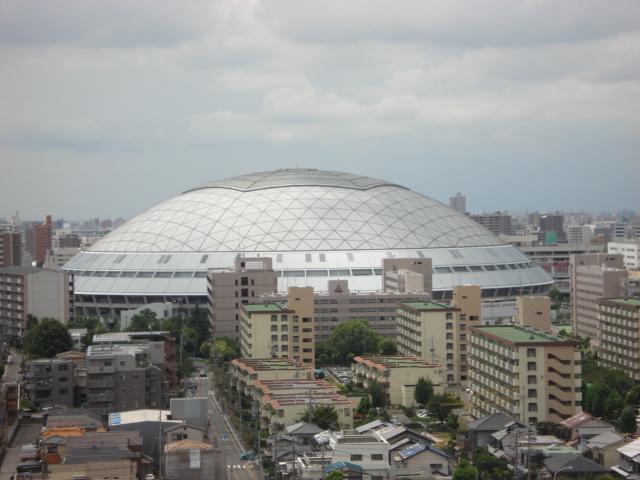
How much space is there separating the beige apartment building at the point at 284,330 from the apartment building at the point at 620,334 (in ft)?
53.4

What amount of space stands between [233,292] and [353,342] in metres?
10.1

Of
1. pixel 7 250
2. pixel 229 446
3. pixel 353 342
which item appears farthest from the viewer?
pixel 7 250

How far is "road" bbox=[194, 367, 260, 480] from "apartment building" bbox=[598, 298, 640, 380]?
70.2ft

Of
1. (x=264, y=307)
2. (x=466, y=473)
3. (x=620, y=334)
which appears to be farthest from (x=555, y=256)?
(x=466, y=473)

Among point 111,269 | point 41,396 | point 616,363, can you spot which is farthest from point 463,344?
point 111,269

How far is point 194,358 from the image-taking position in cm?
6378

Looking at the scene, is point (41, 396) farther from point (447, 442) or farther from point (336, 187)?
point (336, 187)

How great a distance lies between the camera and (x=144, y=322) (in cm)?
6681

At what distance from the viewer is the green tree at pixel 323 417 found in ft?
125

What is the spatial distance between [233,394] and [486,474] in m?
19.5

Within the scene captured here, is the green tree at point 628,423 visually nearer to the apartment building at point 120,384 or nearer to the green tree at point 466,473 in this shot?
the green tree at point 466,473

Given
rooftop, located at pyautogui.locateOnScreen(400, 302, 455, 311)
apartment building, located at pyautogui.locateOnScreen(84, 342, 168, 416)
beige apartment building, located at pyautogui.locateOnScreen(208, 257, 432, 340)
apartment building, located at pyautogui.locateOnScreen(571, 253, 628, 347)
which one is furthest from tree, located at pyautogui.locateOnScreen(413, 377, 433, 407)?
apartment building, located at pyautogui.locateOnScreen(571, 253, 628, 347)

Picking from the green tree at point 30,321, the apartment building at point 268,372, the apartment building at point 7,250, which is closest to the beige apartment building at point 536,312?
the apartment building at point 268,372

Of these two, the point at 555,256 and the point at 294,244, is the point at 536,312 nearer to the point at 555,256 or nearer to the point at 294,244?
the point at 294,244
